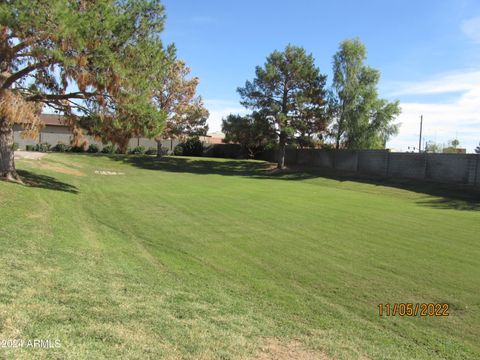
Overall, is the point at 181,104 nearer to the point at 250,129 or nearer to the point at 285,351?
the point at 250,129

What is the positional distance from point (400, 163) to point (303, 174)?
9.36 m

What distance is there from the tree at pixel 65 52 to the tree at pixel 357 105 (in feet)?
107

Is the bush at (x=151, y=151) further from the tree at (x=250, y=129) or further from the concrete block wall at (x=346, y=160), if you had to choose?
the concrete block wall at (x=346, y=160)

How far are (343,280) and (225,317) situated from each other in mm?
3065

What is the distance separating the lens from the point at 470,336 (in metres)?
5.72

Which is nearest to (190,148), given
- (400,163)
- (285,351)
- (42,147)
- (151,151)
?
(151,151)

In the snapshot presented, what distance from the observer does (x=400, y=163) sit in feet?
115

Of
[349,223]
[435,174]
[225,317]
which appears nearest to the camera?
[225,317]

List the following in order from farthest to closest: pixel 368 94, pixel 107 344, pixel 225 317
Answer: pixel 368 94, pixel 225 317, pixel 107 344

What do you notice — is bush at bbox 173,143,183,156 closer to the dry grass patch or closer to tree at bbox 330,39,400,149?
tree at bbox 330,39,400,149

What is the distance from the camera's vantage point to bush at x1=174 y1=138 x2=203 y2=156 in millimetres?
56000

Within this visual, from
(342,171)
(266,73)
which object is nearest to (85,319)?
(342,171)

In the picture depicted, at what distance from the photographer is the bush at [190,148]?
184 feet

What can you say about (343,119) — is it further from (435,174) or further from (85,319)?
(85,319)
